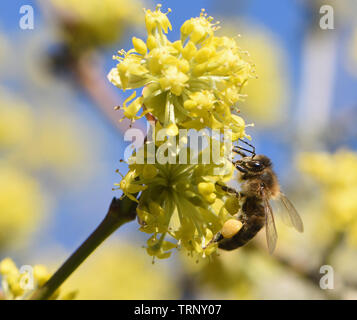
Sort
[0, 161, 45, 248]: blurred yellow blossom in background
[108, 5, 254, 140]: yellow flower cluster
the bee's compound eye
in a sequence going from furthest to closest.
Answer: [0, 161, 45, 248]: blurred yellow blossom in background
the bee's compound eye
[108, 5, 254, 140]: yellow flower cluster

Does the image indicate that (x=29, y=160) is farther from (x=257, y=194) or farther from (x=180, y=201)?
(x=180, y=201)

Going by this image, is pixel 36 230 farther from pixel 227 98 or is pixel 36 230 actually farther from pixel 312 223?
pixel 227 98

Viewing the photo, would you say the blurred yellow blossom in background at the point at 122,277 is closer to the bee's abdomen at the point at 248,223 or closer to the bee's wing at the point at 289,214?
the bee's wing at the point at 289,214

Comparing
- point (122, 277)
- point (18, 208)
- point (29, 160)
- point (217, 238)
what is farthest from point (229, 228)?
point (29, 160)

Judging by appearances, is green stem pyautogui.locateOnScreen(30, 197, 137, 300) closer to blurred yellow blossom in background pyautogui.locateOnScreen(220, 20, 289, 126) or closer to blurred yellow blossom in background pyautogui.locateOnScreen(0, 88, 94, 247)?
blurred yellow blossom in background pyautogui.locateOnScreen(0, 88, 94, 247)

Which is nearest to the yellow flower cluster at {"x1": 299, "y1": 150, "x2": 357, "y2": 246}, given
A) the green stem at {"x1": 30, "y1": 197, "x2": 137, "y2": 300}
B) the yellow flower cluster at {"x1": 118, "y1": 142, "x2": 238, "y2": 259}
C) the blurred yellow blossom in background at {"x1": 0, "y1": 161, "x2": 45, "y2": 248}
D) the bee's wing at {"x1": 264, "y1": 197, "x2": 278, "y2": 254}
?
the bee's wing at {"x1": 264, "y1": 197, "x2": 278, "y2": 254}
